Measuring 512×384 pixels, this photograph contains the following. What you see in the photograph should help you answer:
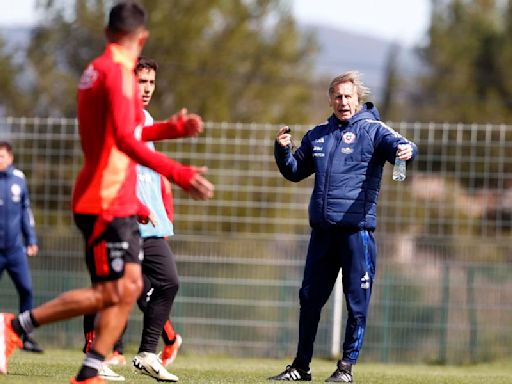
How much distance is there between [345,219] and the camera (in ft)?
30.0

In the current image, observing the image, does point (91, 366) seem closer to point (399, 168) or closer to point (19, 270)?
point (399, 168)

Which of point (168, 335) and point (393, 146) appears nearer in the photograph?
point (393, 146)

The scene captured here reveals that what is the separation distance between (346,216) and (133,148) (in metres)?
2.66

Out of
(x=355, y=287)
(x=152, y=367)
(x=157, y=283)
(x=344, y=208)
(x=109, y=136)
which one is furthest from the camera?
(x=355, y=287)

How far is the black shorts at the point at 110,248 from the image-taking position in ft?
23.0

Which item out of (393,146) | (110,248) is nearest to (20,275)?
(393,146)

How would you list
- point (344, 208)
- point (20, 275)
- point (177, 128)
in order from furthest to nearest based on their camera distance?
point (20, 275), point (344, 208), point (177, 128)

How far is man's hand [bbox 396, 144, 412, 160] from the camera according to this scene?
8.94m

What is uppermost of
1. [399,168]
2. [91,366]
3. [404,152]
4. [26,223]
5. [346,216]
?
[404,152]

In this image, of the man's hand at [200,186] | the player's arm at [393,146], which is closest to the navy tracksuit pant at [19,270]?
the player's arm at [393,146]

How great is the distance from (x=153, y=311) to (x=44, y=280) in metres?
6.78

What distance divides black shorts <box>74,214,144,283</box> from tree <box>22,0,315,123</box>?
779 inches

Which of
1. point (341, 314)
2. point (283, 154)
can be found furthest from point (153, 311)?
point (341, 314)

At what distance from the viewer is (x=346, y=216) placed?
9164 millimetres
